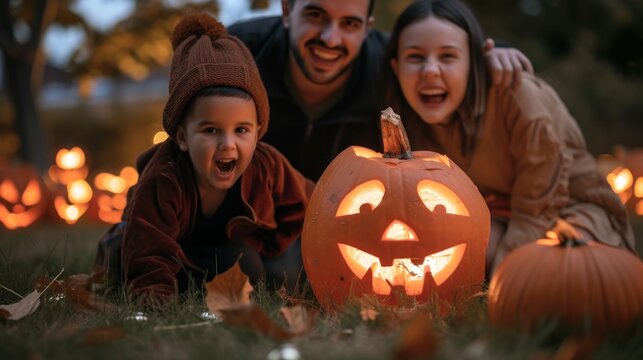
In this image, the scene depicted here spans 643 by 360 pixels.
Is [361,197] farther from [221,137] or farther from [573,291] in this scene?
[573,291]

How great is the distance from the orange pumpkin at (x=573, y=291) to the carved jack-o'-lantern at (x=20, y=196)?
17.4 ft

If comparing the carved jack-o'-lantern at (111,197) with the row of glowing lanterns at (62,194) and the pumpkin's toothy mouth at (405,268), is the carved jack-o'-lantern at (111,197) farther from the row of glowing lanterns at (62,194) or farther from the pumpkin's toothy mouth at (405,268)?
the pumpkin's toothy mouth at (405,268)

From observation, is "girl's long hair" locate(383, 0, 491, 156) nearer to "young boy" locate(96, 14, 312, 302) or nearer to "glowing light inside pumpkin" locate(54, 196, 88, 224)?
"young boy" locate(96, 14, 312, 302)

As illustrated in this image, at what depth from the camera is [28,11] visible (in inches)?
320

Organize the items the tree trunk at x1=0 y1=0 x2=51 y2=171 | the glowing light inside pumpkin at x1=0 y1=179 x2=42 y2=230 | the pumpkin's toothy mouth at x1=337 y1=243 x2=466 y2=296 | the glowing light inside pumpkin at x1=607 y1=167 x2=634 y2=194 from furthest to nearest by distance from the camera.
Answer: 1. the tree trunk at x1=0 y1=0 x2=51 y2=171
2. the glowing light inside pumpkin at x1=0 y1=179 x2=42 y2=230
3. the glowing light inside pumpkin at x1=607 y1=167 x2=634 y2=194
4. the pumpkin's toothy mouth at x1=337 y1=243 x2=466 y2=296

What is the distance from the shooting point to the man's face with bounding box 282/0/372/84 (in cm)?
327

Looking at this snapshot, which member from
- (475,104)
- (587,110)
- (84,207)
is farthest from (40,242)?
(587,110)

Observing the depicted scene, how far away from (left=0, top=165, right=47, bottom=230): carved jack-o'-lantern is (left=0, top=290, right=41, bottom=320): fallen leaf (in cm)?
429

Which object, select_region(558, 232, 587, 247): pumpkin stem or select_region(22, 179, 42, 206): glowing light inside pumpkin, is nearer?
select_region(558, 232, 587, 247): pumpkin stem

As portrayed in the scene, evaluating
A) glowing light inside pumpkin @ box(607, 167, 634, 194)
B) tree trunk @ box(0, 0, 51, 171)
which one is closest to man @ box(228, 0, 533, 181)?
glowing light inside pumpkin @ box(607, 167, 634, 194)

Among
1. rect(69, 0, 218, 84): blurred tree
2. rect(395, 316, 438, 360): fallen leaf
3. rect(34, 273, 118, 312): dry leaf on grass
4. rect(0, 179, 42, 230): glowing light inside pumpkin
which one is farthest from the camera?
rect(69, 0, 218, 84): blurred tree

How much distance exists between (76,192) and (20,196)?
65cm

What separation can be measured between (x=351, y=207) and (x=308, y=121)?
1379 mm

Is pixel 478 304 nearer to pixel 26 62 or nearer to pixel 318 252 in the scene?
pixel 318 252
